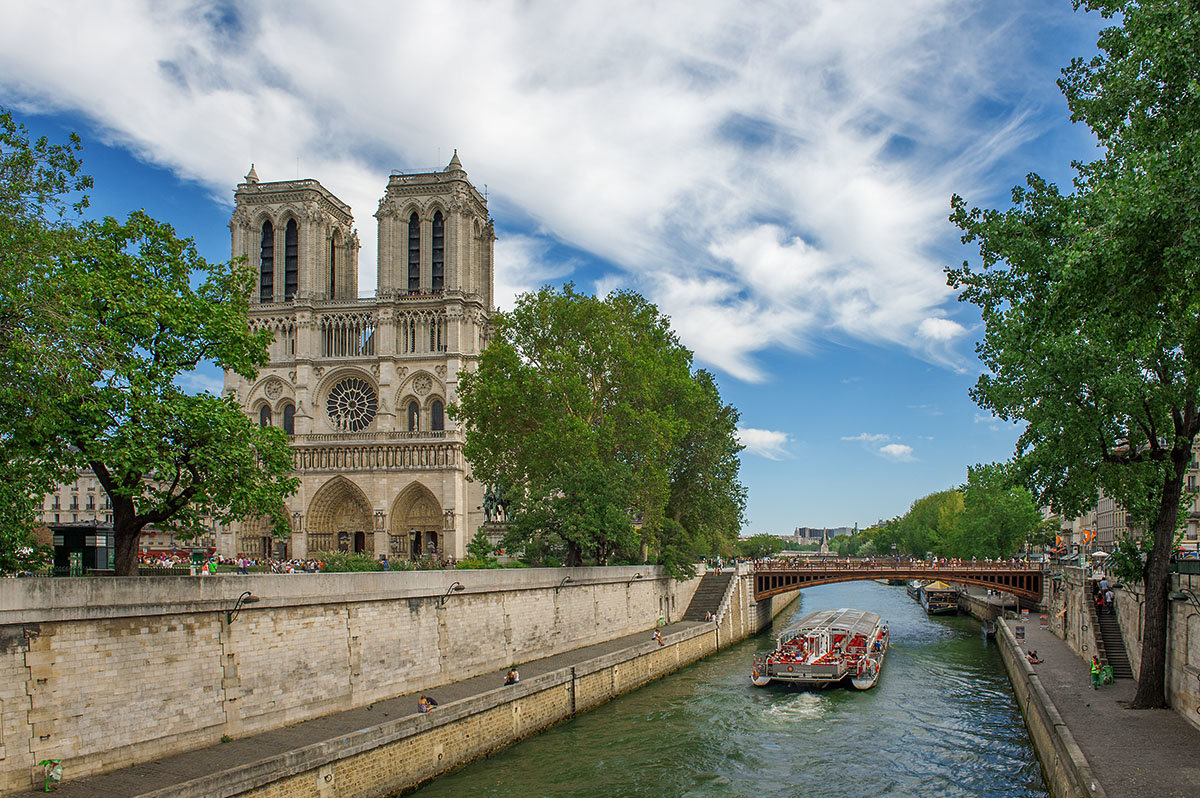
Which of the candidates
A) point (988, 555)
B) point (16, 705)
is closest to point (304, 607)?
point (16, 705)

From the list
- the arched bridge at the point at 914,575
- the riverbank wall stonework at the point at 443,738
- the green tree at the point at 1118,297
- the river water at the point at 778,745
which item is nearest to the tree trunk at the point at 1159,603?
the green tree at the point at 1118,297

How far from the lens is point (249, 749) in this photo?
1730cm

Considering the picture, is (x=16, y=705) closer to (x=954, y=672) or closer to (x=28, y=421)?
(x=28, y=421)

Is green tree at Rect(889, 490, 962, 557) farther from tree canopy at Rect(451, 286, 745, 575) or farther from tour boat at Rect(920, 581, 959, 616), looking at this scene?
tree canopy at Rect(451, 286, 745, 575)

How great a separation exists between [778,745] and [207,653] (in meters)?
14.4

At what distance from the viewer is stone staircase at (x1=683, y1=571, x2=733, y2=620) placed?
47.5 meters

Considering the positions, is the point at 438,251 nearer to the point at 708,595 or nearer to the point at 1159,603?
the point at 708,595

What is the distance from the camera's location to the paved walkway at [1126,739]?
14.8 meters

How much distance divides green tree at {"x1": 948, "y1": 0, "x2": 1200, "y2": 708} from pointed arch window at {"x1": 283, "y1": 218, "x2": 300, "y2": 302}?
189 feet

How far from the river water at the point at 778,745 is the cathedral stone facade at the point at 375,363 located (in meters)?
32.7

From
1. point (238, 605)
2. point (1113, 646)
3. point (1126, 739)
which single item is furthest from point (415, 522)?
point (1126, 739)

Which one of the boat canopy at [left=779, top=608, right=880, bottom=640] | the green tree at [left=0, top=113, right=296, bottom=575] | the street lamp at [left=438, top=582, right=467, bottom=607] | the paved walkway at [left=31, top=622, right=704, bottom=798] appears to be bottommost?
the boat canopy at [left=779, top=608, right=880, bottom=640]

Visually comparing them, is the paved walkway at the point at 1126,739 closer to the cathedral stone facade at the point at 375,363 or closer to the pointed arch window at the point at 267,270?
the cathedral stone facade at the point at 375,363

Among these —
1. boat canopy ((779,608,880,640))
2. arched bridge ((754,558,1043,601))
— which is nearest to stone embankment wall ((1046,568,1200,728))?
boat canopy ((779,608,880,640))
